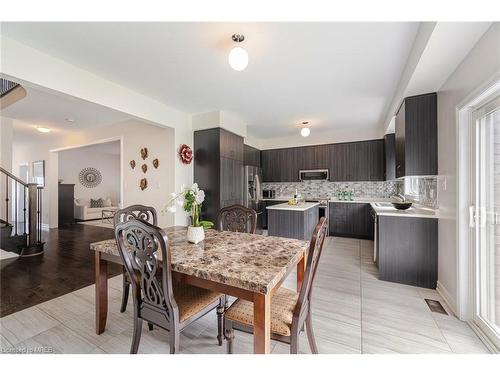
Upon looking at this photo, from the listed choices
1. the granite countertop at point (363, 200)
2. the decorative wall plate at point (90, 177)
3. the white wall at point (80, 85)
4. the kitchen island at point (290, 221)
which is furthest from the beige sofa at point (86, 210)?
the granite countertop at point (363, 200)

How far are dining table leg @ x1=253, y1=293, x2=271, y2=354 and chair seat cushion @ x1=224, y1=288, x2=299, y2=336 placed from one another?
19cm

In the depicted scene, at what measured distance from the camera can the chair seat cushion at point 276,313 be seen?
116 centimetres

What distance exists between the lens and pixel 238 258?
1.30 m

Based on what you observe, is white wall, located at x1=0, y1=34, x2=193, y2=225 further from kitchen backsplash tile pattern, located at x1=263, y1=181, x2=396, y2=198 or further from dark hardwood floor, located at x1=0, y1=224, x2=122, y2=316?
kitchen backsplash tile pattern, located at x1=263, y1=181, x2=396, y2=198

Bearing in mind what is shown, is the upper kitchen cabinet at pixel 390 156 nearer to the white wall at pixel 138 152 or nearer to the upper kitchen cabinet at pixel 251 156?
the upper kitchen cabinet at pixel 251 156

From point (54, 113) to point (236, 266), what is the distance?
15.7 feet

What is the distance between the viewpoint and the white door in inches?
63.4

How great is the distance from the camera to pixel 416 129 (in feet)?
8.13

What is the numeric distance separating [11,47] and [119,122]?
2701mm

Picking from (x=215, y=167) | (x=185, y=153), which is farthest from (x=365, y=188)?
(x=185, y=153)

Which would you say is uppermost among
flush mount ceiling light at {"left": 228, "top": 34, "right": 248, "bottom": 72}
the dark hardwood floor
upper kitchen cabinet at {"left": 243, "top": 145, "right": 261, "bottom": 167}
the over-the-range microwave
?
flush mount ceiling light at {"left": 228, "top": 34, "right": 248, "bottom": 72}

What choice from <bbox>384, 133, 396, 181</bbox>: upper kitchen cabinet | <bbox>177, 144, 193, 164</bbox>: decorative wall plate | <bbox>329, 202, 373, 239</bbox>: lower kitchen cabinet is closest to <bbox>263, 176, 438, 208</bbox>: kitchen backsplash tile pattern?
<bbox>384, 133, 396, 181</bbox>: upper kitchen cabinet

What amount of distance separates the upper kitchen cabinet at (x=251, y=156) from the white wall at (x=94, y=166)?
455 centimetres

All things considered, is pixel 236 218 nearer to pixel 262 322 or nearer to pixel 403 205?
pixel 262 322
